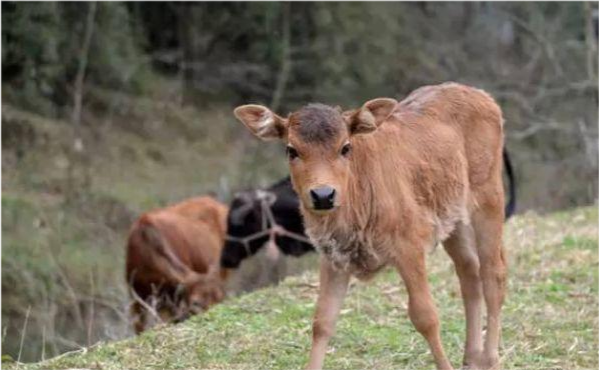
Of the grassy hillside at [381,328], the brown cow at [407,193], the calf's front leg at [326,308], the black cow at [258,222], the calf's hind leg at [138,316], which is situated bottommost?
the calf's hind leg at [138,316]

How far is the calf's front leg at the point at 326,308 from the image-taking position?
793 cm

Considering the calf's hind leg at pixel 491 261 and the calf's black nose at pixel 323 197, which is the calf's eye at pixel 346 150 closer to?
the calf's black nose at pixel 323 197

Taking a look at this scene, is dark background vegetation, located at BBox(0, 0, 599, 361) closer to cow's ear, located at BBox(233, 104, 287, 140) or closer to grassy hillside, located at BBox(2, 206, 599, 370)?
grassy hillside, located at BBox(2, 206, 599, 370)

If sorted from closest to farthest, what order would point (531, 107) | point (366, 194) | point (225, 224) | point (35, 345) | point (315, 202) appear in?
point (315, 202)
point (366, 194)
point (35, 345)
point (225, 224)
point (531, 107)

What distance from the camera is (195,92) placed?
28.8m

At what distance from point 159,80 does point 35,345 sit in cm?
1438

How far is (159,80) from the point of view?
28.1m

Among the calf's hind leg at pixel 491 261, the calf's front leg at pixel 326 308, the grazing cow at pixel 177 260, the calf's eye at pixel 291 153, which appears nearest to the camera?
the calf's eye at pixel 291 153

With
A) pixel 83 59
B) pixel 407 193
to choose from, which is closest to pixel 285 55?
pixel 83 59

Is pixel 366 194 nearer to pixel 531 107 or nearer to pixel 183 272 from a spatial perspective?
pixel 183 272

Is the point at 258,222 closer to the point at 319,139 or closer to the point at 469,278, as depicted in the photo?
the point at 469,278

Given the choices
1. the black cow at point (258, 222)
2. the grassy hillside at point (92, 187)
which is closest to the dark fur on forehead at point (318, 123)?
the grassy hillside at point (92, 187)

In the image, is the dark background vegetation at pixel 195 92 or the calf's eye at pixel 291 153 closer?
the calf's eye at pixel 291 153

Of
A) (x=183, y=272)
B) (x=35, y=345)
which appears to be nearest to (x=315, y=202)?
(x=35, y=345)
